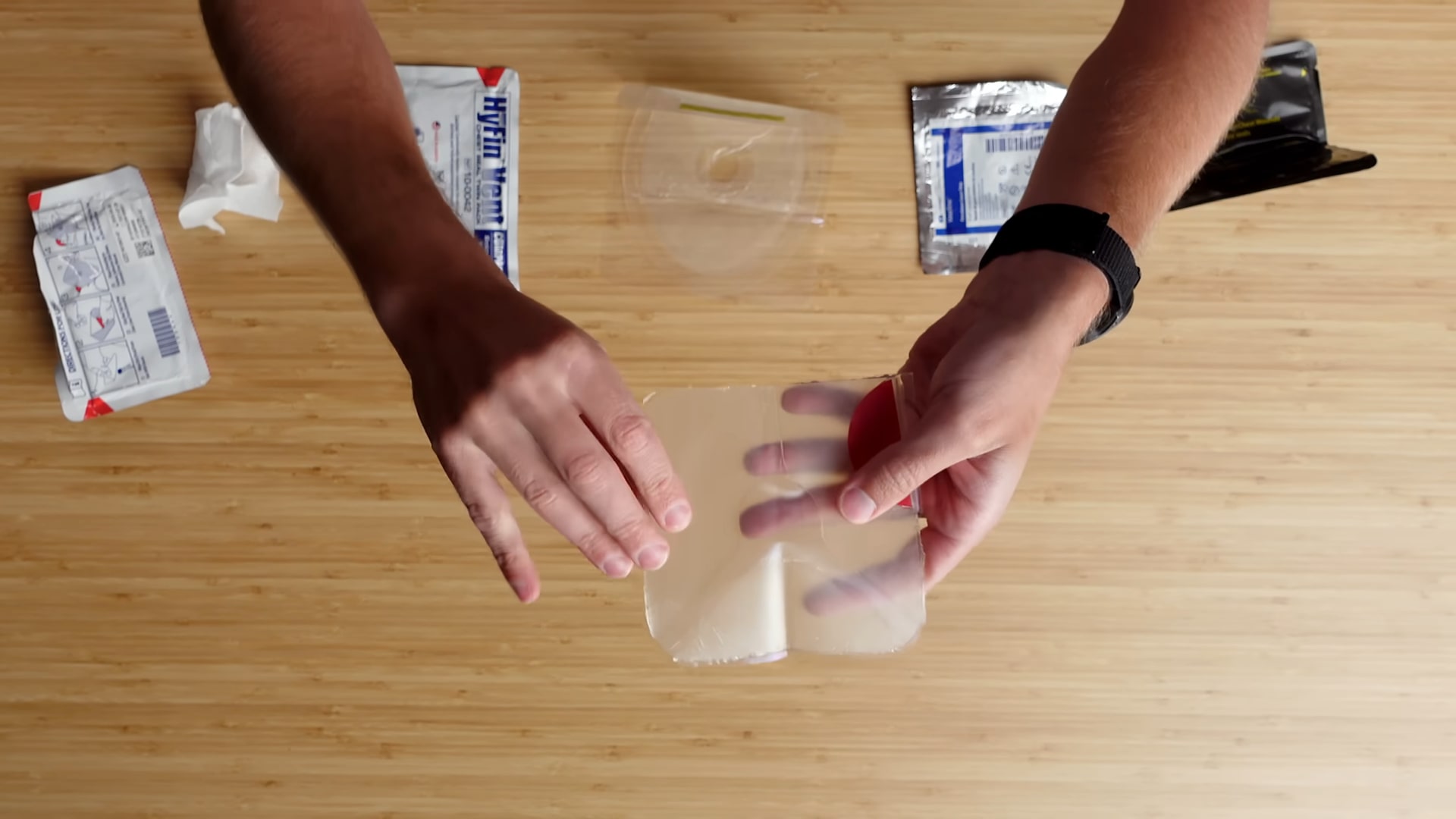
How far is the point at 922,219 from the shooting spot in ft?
2.84

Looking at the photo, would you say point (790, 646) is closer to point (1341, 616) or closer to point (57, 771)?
point (1341, 616)

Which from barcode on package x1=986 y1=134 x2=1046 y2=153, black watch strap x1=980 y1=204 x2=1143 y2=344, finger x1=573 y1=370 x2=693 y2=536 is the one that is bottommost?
finger x1=573 y1=370 x2=693 y2=536

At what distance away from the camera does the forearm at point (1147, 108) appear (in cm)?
70

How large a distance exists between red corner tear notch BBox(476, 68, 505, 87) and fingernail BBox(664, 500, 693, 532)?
1.63ft

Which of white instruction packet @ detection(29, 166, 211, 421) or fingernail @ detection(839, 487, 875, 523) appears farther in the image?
white instruction packet @ detection(29, 166, 211, 421)

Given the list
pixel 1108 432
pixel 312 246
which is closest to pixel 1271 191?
pixel 1108 432

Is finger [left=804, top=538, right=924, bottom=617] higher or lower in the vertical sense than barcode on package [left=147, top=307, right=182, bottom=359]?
higher

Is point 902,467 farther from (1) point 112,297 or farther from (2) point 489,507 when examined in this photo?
(1) point 112,297

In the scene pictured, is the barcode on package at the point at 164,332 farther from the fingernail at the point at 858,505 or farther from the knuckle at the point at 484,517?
the fingernail at the point at 858,505

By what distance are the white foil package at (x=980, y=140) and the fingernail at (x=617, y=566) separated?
0.46 metres

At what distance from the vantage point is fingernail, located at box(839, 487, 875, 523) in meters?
0.59

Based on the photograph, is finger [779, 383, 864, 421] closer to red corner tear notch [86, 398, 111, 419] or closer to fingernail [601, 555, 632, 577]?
fingernail [601, 555, 632, 577]

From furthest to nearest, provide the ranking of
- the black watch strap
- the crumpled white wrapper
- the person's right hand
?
the crumpled white wrapper < the black watch strap < the person's right hand

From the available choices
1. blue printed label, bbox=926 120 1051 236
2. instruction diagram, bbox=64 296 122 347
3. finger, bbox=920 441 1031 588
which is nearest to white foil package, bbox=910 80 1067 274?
blue printed label, bbox=926 120 1051 236
